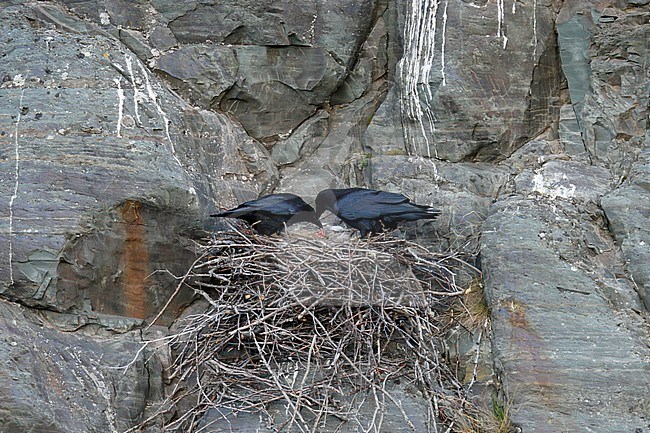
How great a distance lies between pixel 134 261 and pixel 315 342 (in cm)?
125

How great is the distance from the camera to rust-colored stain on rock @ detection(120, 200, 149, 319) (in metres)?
5.72

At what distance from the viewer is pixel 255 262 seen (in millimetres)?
5680

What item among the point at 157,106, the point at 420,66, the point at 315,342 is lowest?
the point at 315,342

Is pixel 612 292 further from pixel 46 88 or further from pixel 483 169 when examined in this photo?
pixel 46 88

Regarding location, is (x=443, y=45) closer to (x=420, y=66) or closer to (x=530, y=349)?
(x=420, y=66)

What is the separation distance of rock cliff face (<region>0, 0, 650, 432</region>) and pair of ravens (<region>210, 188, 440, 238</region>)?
0.35 m

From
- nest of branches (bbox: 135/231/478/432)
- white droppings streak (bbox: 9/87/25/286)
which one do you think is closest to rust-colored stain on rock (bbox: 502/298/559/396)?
nest of branches (bbox: 135/231/478/432)

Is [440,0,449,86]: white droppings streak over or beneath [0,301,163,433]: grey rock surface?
over

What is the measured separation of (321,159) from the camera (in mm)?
6992

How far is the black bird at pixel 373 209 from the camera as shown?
5.86 metres

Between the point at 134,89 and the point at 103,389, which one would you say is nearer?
the point at 103,389

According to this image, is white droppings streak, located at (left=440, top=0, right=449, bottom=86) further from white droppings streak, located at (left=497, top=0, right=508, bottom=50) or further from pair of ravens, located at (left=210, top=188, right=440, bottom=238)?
pair of ravens, located at (left=210, top=188, right=440, bottom=238)

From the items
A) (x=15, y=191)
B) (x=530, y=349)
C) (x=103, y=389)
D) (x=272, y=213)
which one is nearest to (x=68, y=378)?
(x=103, y=389)

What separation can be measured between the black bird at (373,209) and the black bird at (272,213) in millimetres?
208
